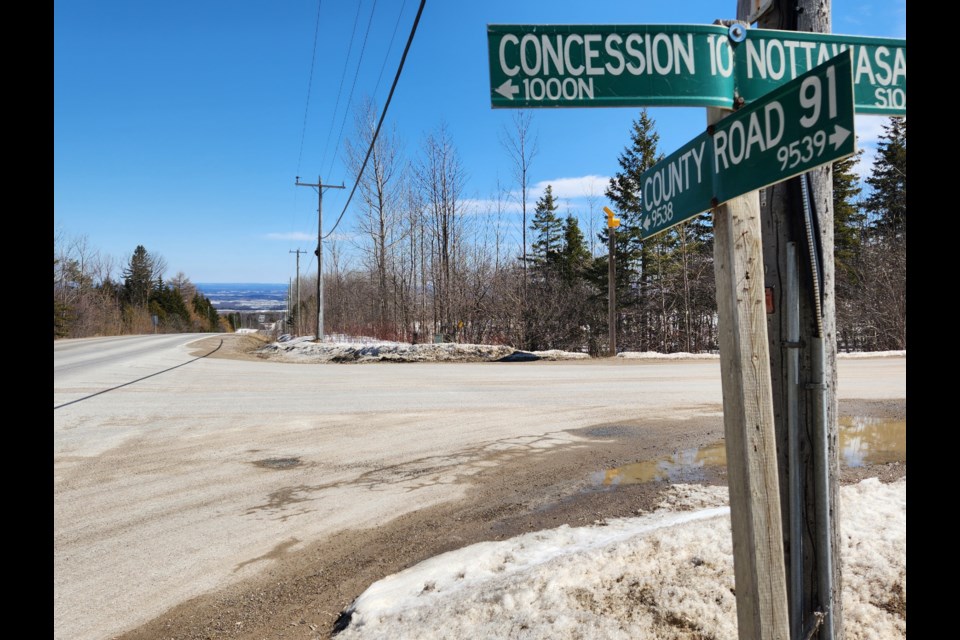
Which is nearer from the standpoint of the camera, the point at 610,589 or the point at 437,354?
the point at 610,589

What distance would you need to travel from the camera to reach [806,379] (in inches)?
82.8

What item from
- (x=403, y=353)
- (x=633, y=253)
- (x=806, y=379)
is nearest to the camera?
(x=806, y=379)

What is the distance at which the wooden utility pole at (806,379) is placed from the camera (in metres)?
2.09

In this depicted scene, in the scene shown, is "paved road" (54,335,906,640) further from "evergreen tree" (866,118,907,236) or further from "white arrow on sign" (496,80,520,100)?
"evergreen tree" (866,118,907,236)

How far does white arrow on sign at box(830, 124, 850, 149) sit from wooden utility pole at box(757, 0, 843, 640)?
62 cm

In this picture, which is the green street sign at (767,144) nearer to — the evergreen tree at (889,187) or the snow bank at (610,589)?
the snow bank at (610,589)

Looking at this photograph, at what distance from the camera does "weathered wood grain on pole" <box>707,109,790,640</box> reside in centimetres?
175

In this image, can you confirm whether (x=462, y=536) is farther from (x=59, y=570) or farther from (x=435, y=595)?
(x=59, y=570)

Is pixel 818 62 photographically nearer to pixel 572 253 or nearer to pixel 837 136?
pixel 837 136

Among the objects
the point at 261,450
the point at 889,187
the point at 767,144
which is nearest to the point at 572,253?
the point at 889,187

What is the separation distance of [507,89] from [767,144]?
883 mm

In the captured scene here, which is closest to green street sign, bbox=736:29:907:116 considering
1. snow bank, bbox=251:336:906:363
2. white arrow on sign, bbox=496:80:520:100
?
white arrow on sign, bbox=496:80:520:100

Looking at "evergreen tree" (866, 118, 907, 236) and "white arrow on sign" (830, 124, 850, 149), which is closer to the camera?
"white arrow on sign" (830, 124, 850, 149)
